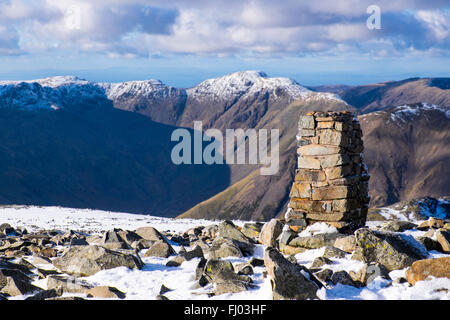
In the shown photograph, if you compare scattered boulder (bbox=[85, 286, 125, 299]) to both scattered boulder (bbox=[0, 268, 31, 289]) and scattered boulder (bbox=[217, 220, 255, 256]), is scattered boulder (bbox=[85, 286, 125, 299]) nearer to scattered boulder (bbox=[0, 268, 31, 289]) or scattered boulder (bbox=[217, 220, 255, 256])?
scattered boulder (bbox=[0, 268, 31, 289])

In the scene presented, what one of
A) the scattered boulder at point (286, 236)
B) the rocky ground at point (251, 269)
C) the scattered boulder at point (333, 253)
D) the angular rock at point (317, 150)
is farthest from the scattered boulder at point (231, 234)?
the angular rock at point (317, 150)

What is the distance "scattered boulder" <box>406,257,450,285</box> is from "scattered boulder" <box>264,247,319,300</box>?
6.80 ft

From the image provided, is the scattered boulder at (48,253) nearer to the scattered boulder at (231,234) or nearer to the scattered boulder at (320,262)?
the scattered boulder at (231,234)

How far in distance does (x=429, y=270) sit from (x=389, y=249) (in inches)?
75.1

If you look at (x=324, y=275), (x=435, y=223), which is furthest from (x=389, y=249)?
(x=435, y=223)

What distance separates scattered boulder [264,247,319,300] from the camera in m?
9.27

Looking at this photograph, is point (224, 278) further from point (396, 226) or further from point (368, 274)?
point (396, 226)

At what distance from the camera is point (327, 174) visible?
1764cm

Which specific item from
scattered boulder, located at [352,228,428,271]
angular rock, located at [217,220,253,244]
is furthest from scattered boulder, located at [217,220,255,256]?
scattered boulder, located at [352,228,428,271]

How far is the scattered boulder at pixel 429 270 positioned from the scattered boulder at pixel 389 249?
53.2 inches

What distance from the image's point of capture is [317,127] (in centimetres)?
1792
